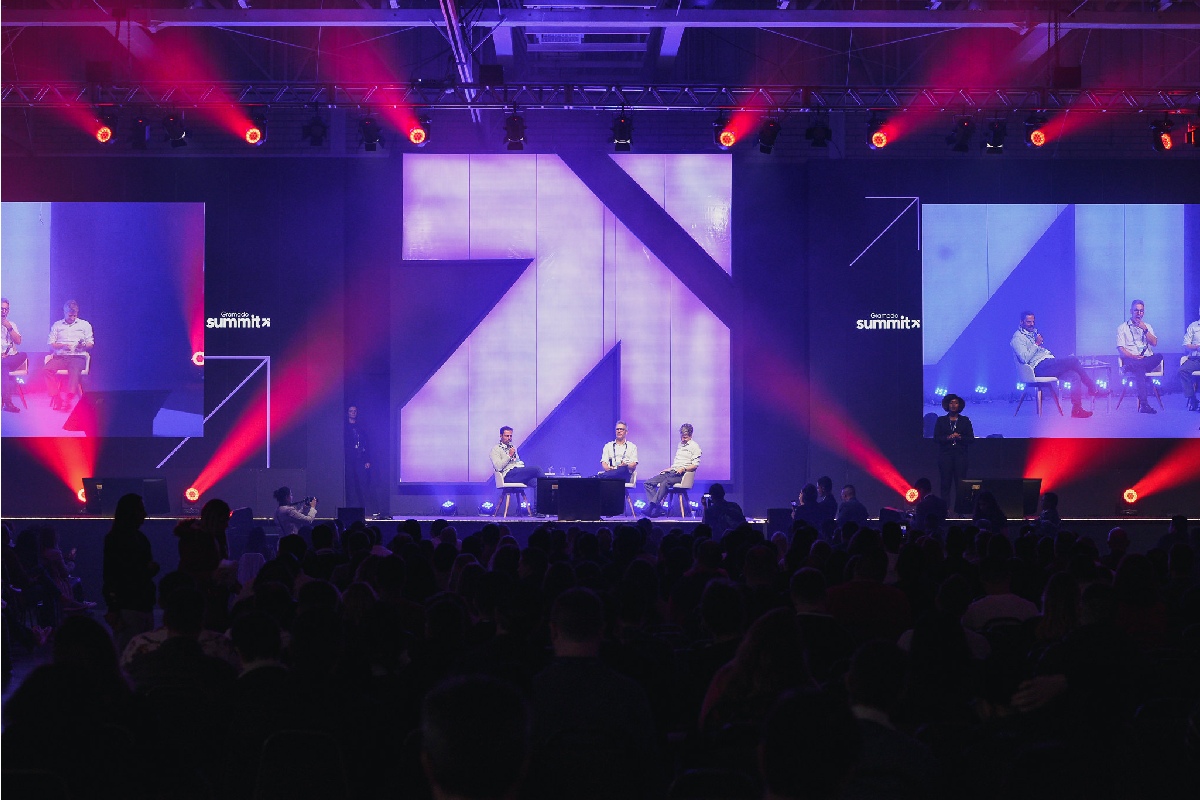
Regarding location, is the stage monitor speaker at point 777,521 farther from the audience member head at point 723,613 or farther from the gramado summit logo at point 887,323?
the audience member head at point 723,613

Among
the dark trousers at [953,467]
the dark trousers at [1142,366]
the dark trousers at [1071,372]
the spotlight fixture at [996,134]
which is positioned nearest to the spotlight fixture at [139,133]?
Answer: the spotlight fixture at [996,134]

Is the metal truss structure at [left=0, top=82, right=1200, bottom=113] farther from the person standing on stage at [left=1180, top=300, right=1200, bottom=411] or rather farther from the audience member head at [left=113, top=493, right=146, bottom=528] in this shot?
the audience member head at [left=113, top=493, right=146, bottom=528]

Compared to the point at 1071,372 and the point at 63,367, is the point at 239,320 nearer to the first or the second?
the point at 63,367

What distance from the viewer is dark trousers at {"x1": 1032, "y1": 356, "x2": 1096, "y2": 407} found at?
14.9m

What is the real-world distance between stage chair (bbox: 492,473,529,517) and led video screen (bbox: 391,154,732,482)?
1058mm

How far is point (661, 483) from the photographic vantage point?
45.1 feet

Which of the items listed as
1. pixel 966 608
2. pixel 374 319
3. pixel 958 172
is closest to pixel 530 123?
pixel 374 319

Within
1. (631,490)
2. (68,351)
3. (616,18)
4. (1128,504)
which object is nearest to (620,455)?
(631,490)

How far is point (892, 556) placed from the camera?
7.29 metres

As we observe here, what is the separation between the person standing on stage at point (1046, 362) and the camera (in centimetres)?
1480

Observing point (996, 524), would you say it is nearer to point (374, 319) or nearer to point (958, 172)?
point (958, 172)

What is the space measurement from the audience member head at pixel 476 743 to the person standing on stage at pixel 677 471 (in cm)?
1208

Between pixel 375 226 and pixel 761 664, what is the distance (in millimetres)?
12739

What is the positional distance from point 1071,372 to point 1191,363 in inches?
64.9
